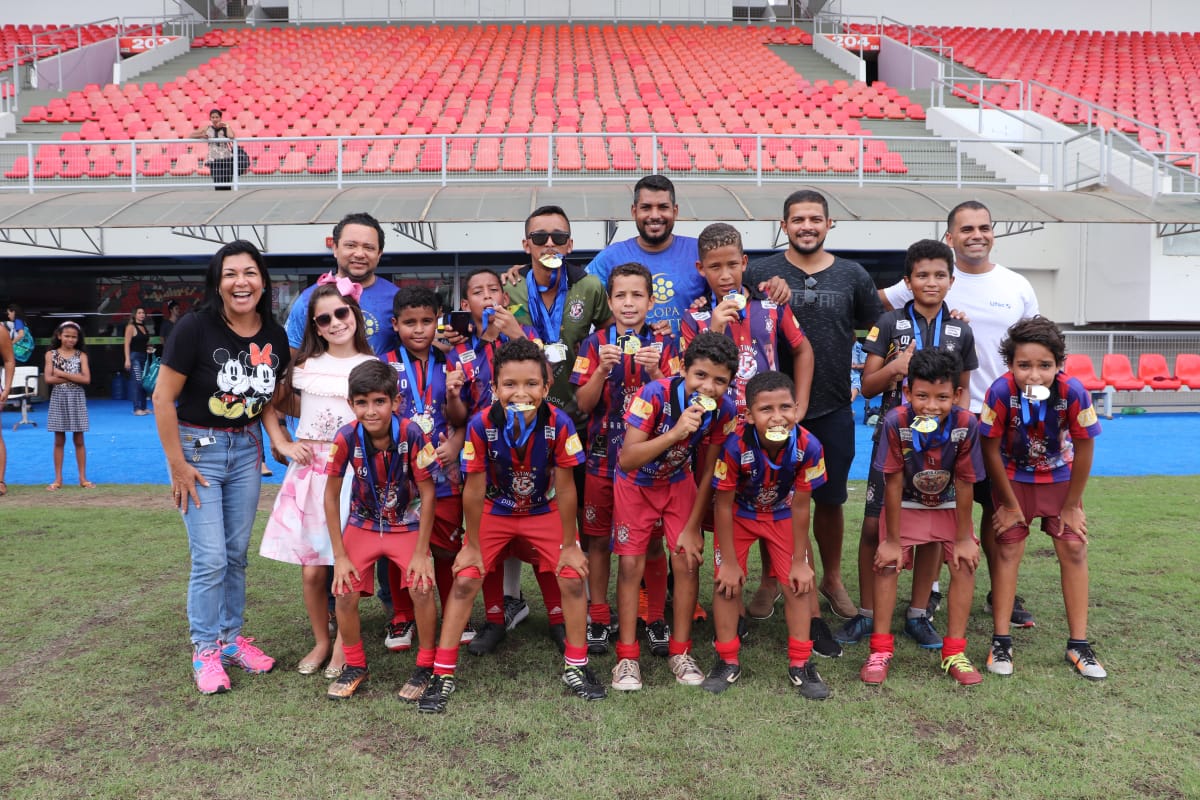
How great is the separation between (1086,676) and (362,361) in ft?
11.5

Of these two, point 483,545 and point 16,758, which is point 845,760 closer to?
point 483,545

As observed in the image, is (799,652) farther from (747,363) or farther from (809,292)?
(809,292)

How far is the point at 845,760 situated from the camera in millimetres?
2980

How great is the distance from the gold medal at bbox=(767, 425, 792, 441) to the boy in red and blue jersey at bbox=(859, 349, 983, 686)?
0.62 metres

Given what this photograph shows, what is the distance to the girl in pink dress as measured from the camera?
12.5 feet

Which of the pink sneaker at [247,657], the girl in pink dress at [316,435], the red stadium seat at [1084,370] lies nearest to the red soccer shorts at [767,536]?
the girl in pink dress at [316,435]

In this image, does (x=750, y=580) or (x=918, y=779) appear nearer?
(x=918, y=779)

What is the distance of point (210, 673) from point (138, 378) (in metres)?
13.1

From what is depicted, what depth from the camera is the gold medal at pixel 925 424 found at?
3.62 meters

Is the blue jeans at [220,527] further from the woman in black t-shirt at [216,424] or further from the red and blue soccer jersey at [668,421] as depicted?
the red and blue soccer jersey at [668,421]

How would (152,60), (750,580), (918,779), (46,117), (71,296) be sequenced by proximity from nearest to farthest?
(918,779)
(750,580)
(71,296)
(46,117)
(152,60)

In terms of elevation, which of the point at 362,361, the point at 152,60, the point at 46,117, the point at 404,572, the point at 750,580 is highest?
the point at 152,60

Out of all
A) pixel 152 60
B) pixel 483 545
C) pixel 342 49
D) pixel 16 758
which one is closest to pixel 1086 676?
pixel 483 545

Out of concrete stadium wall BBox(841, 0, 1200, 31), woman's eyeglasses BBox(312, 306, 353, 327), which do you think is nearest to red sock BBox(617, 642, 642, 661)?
woman's eyeglasses BBox(312, 306, 353, 327)
